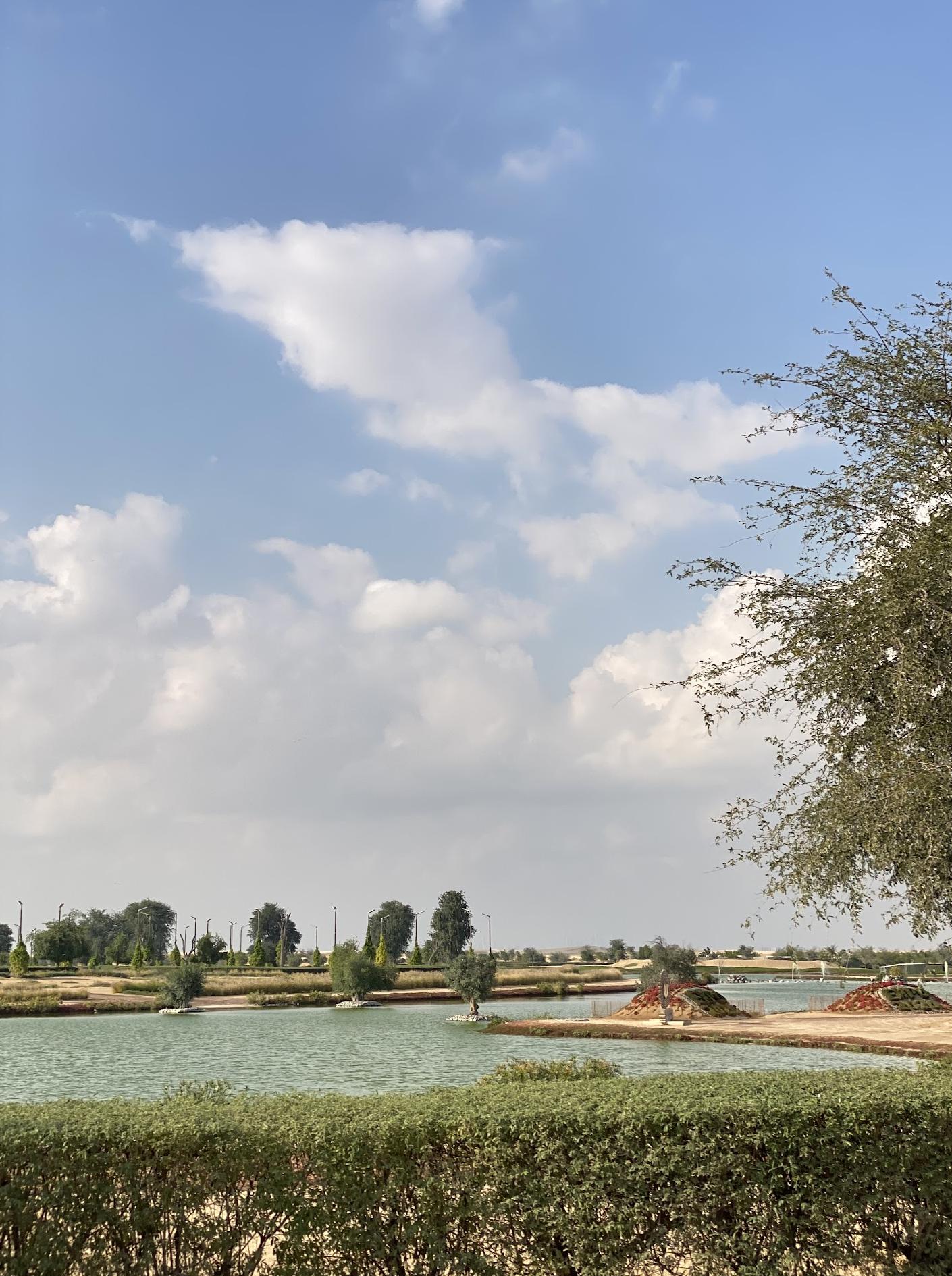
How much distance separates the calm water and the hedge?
11.5 meters

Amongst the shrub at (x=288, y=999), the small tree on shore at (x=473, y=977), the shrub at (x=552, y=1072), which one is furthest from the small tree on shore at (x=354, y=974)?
the shrub at (x=552, y=1072)

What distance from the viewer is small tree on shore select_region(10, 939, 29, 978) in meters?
84.1

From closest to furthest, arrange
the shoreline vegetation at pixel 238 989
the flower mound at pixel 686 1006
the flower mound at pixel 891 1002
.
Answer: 1. the flower mound at pixel 686 1006
2. the flower mound at pixel 891 1002
3. the shoreline vegetation at pixel 238 989

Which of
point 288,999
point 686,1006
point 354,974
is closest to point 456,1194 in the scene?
point 686,1006

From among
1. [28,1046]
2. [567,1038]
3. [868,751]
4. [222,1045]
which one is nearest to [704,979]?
[567,1038]

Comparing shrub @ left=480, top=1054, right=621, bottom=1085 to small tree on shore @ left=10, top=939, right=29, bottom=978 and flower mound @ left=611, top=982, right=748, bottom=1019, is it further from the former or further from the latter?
small tree on shore @ left=10, top=939, right=29, bottom=978

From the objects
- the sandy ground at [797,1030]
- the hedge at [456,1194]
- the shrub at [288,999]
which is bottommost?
the shrub at [288,999]

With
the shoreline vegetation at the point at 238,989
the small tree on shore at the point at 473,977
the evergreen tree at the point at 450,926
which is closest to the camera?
the small tree on shore at the point at 473,977

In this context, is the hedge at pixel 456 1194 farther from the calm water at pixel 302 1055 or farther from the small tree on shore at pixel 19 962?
the small tree on shore at pixel 19 962

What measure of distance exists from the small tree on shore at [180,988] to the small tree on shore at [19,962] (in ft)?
76.8

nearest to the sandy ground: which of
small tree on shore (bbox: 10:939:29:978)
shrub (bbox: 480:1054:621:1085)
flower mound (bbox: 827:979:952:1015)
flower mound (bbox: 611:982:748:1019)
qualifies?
flower mound (bbox: 611:982:748:1019)

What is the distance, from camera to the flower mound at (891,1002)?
55312 millimetres

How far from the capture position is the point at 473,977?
59.2 m

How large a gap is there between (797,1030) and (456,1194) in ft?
134
